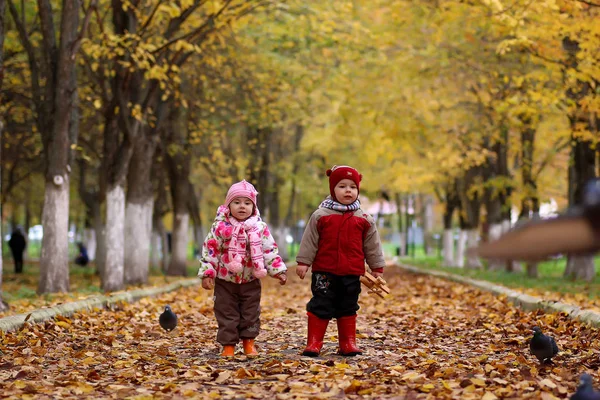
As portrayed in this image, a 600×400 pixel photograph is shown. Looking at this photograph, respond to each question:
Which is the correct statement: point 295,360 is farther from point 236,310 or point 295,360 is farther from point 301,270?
point 236,310

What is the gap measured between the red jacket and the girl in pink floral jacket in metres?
0.33

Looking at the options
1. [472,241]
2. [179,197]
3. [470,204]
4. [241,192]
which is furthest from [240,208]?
[470,204]

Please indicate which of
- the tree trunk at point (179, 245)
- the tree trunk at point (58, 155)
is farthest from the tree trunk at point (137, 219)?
the tree trunk at point (179, 245)

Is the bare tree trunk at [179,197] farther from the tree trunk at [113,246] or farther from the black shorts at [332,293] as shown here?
the black shorts at [332,293]

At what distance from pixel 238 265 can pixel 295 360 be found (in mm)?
1139

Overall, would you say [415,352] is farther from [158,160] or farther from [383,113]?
[158,160]

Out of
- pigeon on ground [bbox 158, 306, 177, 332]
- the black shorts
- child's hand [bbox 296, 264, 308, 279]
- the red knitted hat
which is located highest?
the red knitted hat

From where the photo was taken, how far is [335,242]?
29.7 feet

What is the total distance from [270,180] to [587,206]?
124 ft

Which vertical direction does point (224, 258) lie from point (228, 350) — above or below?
above

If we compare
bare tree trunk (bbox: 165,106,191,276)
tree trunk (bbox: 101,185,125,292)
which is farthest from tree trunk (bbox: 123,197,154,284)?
bare tree trunk (bbox: 165,106,191,276)

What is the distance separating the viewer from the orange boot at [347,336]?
9.06 m

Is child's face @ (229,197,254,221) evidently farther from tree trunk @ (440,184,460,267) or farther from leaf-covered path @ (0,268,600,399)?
tree trunk @ (440,184,460,267)

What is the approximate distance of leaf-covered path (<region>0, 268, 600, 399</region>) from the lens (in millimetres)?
6730
